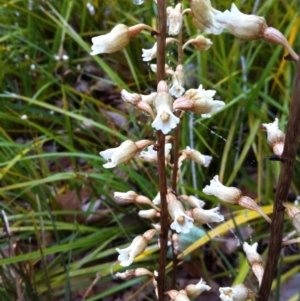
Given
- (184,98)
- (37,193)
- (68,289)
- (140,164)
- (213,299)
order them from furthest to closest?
(140,164)
(37,193)
(213,299)
(68,289)
(184,98)

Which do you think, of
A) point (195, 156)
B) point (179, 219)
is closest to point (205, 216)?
point (179, 219)

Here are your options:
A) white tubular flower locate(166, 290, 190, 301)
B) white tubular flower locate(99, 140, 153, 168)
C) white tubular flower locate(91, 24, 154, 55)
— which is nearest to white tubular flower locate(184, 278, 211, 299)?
white tubular flower locate(166, 290, 190, 301)

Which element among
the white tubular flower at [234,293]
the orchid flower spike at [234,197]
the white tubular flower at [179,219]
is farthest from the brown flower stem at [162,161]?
the white tubular flower at [234,293]

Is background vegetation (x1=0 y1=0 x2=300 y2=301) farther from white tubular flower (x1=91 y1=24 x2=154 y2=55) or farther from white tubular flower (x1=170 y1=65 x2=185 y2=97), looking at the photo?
white tubular flower (x1=91 y1=24 x2=154 y2=55)

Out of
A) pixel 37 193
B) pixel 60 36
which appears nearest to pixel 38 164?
pixel 37 193

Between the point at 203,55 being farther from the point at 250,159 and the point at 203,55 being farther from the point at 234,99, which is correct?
the point at 250,159

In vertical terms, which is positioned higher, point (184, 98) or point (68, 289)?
point (184, 98)
